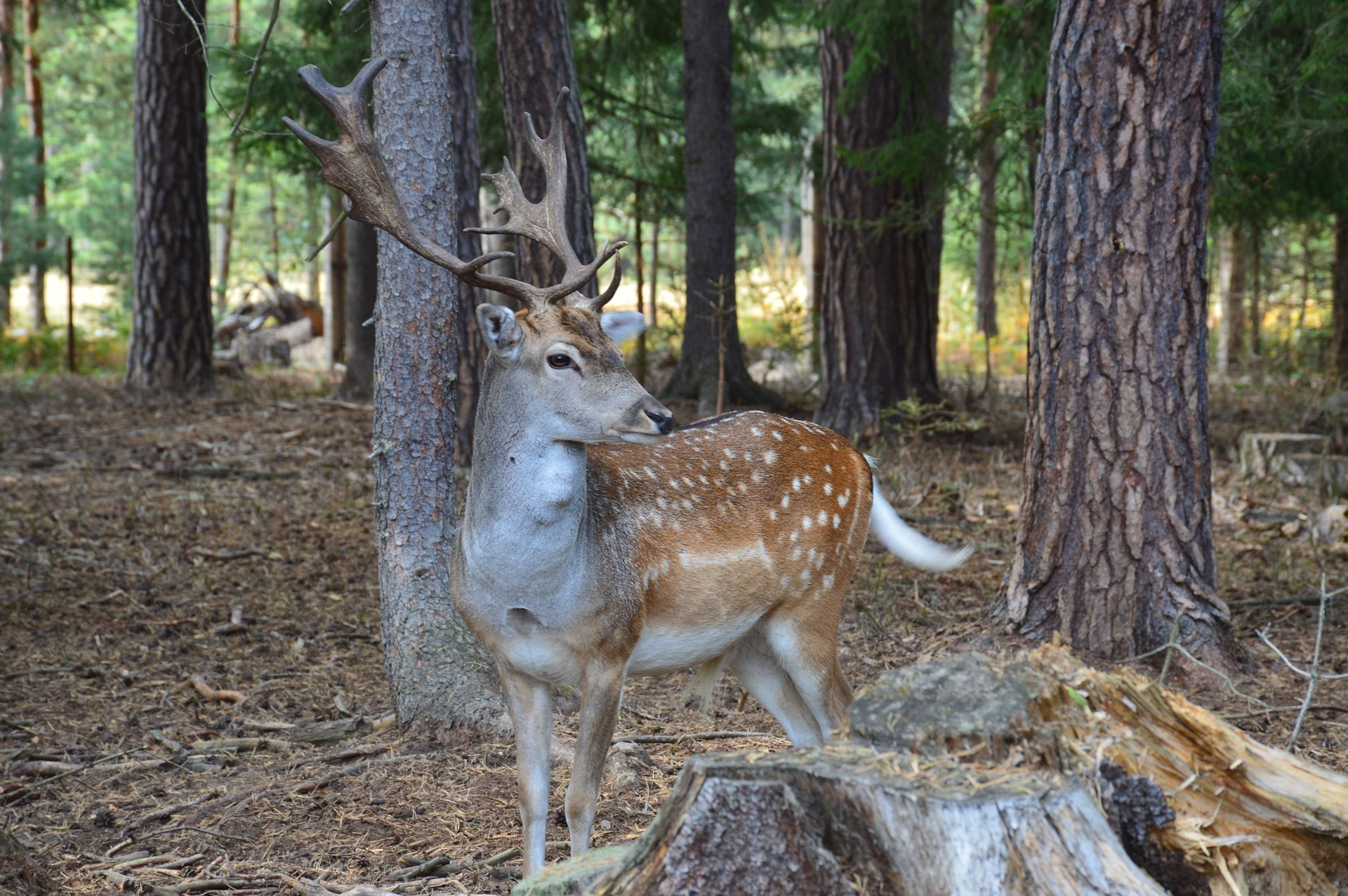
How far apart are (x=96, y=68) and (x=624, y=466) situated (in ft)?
85.0

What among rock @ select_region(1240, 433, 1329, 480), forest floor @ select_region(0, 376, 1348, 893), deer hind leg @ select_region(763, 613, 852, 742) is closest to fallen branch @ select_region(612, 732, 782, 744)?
forest floor @ select_region(0, 376, 1348, 893)

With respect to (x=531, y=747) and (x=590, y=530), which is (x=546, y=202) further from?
(x=531, y=747)

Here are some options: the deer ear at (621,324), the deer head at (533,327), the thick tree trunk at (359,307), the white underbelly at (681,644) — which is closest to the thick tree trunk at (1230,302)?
the thick tree trunk at (359,307)

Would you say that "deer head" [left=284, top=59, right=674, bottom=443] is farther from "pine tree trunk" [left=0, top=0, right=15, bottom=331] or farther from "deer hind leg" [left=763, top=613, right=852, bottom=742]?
"pine tree trunk" [left=0, top=0, right=15, bottom=331]

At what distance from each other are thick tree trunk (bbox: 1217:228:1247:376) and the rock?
24.1ft

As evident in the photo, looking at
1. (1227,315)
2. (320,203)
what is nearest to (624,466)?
(1227,315)

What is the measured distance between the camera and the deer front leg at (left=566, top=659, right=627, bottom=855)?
3727 millimetres

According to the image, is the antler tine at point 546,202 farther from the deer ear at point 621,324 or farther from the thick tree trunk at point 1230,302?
the thick tree trunk at point 1230,302

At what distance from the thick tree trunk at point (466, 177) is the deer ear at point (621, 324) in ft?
12.1

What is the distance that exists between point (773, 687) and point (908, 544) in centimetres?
79

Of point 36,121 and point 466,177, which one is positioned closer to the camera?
point 466,177

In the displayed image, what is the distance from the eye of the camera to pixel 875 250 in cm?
1044

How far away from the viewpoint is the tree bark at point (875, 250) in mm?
10016

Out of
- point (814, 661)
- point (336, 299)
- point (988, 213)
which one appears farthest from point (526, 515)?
point (336, 299)
